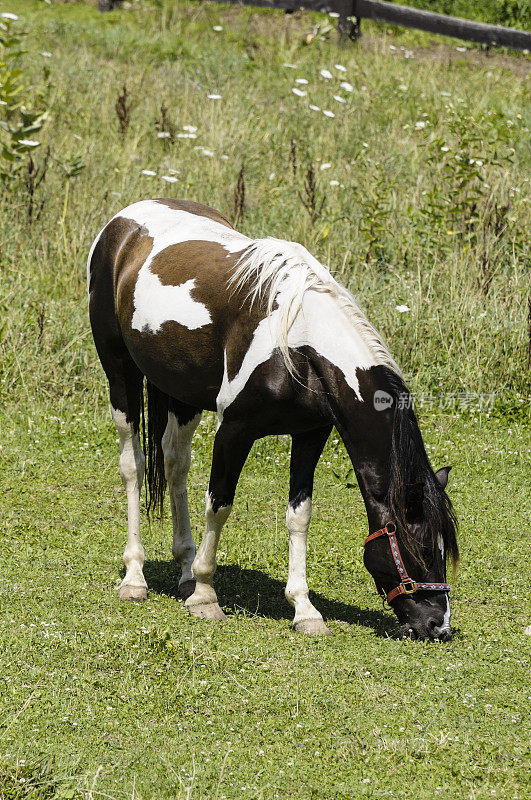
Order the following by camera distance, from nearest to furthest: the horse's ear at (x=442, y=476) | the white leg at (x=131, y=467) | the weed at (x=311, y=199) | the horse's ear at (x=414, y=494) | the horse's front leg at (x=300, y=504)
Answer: the horse's ear at (x=414, y=494) < the horse's ear at (x=442, y=476) < the horse's front leg at (x=300, y=504) < the white leg at (x=131, y=467) < the weed at (x=311, y=199)

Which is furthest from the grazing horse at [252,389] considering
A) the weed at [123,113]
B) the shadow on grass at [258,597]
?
the weed at [123,113]

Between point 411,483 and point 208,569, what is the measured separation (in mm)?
1309

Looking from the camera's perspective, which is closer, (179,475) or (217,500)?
(217,500)

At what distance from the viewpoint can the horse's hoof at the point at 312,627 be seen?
5051 millimetres

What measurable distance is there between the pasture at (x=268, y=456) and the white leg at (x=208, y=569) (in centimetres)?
11

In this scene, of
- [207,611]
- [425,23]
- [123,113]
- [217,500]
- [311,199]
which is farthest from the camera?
[425,23]

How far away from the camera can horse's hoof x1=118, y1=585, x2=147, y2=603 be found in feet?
18.2

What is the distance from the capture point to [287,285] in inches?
191

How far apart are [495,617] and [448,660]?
0.82 meters

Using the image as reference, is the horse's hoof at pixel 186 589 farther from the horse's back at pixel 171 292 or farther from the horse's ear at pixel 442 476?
the horse's ear at pixel 442 476

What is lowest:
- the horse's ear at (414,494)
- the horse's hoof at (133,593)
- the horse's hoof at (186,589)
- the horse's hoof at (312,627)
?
the horse's hoof at (186,589)

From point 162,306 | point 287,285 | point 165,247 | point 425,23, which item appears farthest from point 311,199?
point 425,23

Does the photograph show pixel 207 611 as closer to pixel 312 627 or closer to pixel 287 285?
pixel 312 627

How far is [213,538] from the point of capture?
208 inches
